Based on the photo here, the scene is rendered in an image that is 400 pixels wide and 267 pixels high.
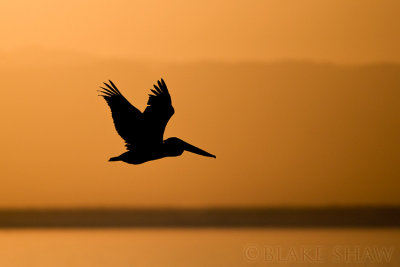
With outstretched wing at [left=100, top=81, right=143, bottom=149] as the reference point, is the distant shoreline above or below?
below

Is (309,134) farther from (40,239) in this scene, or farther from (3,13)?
(3,13)

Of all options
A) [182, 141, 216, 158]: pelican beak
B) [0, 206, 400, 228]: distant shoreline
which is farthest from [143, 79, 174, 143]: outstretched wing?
[0, 206, 400, 228]: distant shoreline

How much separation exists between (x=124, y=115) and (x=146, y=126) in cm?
12

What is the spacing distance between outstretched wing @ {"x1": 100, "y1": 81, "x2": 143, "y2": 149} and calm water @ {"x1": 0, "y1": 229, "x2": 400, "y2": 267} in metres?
0.47

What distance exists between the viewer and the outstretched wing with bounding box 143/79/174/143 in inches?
72.1

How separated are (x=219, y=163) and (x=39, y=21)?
3.60 ft

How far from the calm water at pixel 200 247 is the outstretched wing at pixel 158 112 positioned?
491mm

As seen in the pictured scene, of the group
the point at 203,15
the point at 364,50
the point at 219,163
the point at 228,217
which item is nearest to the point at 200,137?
the point at 219,163

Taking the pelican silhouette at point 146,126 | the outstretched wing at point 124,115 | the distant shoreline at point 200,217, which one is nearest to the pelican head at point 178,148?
the pelican silhouette at point 146,126

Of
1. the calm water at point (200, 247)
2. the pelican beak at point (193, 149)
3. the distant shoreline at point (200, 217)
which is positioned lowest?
the calm water at point (200, 247)

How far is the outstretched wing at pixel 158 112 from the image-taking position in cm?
183

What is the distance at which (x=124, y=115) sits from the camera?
6.06 feet

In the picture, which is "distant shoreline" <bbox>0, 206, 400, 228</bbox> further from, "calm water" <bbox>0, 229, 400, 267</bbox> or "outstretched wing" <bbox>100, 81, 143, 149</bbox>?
"outstretched wing" <bbox>100, 81, 143, 149</bbox>

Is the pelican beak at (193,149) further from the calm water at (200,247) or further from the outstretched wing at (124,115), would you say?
the calm water at (200,247)
